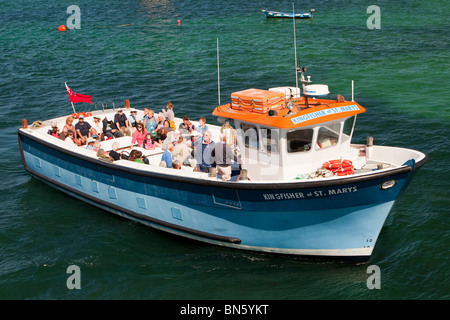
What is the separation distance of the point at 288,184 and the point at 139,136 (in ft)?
22.4

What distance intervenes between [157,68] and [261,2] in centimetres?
2702

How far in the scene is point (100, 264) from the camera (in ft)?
49.2

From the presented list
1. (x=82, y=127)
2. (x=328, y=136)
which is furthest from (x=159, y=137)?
(x=328, y=136)

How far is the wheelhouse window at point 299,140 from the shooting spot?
1373 cm

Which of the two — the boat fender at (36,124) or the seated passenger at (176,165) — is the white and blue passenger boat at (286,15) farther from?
the seated passenger at (176,165)

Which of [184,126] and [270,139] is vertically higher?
[270,139]

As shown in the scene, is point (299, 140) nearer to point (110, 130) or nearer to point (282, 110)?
point (282, 110)

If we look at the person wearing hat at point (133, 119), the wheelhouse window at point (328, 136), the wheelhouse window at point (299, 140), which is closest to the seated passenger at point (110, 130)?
the person wearing hat at point (133, 119)

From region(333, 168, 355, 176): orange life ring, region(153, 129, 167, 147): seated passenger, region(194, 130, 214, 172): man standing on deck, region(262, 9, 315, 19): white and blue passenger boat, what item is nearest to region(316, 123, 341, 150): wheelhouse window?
region(333, 168, 355, 176): orange life ring

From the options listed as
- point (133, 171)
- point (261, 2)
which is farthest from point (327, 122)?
point (261, 2)

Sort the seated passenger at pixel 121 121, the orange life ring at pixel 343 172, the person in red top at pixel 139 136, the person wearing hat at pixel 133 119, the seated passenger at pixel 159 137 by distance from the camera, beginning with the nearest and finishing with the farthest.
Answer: the orange life ring at pixel 343 172
the person in red top at pixel 139 136
the seated passenger at pixel 159 137
the seated passenger at pixel 121 121
the person wearing hat at pixel 133 119

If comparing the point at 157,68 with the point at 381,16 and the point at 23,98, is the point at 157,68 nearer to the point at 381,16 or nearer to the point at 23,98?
the point at 23,98

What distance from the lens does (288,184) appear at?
13.0 m

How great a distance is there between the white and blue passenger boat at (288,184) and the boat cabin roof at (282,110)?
3 cm
